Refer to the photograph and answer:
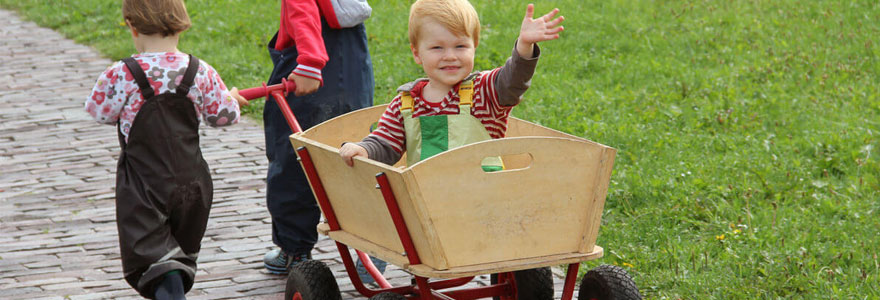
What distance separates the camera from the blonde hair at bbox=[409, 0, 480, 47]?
3.86 metres

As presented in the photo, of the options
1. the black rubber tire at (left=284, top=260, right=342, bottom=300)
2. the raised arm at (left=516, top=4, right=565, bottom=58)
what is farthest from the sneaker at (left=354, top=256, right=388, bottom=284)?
the raised arm at (left=516, top=4, right=565, bottom=58)

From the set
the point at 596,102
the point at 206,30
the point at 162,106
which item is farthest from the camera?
the point at 206,30

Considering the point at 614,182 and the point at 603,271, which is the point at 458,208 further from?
the point at 614,182

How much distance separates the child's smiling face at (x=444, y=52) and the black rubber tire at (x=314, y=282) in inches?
34.9

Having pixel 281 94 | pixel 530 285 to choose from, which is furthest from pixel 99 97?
pixel 530 285

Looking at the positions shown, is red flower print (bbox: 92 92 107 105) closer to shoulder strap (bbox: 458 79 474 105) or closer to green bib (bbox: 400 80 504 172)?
green bib (bbox: 400 80 504 172)

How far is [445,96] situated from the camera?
4.01m

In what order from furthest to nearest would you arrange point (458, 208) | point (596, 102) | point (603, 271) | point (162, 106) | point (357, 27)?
point (596, 102)
point (357, 27)
point (162, 106)
point (603, 271)
point (458, 208)

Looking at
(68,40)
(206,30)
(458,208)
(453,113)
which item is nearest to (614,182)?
(453,113)

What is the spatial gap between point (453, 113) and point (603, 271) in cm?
76

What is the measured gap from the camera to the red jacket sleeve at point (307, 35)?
4.66m

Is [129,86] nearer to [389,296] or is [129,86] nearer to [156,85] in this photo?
[156,85]

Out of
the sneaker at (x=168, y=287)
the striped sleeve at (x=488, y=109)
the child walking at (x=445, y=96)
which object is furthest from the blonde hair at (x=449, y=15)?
the sneaker at (x=168, y=287)

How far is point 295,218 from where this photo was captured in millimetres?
5145
